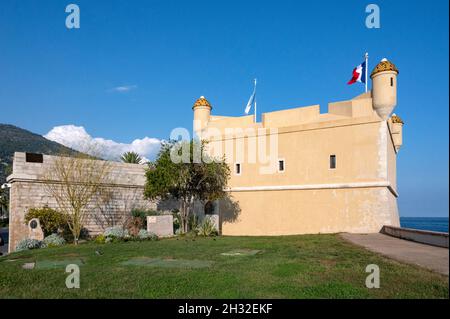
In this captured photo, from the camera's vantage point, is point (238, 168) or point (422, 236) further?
point (238, 168)

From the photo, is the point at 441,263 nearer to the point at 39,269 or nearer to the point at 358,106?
the point at 39,269

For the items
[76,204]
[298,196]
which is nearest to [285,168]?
[298,196]

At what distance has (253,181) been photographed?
22.4 m

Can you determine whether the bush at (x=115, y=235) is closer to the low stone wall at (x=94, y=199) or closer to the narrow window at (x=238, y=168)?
the low stone wall at (x=94, y=199)

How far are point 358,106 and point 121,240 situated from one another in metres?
14.3

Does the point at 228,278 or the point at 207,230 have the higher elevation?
the point at 228,278

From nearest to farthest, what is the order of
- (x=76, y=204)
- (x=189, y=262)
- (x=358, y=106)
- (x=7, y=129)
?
(x=189, y=262) → (x=76, y=204) → (x=358, y=106) → (x=7, y=129)

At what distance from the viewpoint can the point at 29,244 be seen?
51.2 ft

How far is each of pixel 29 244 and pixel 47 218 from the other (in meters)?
2.12

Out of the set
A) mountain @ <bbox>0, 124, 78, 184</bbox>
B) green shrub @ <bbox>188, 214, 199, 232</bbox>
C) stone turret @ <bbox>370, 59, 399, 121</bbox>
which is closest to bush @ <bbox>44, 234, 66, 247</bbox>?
green shrub @ <bbox>188, 214, 199, 232</bbox>

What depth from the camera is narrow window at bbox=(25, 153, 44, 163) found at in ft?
60.3

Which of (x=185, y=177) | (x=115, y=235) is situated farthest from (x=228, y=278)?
(x=185, y=177)

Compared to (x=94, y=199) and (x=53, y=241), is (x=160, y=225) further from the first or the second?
(x=53, y=241)
